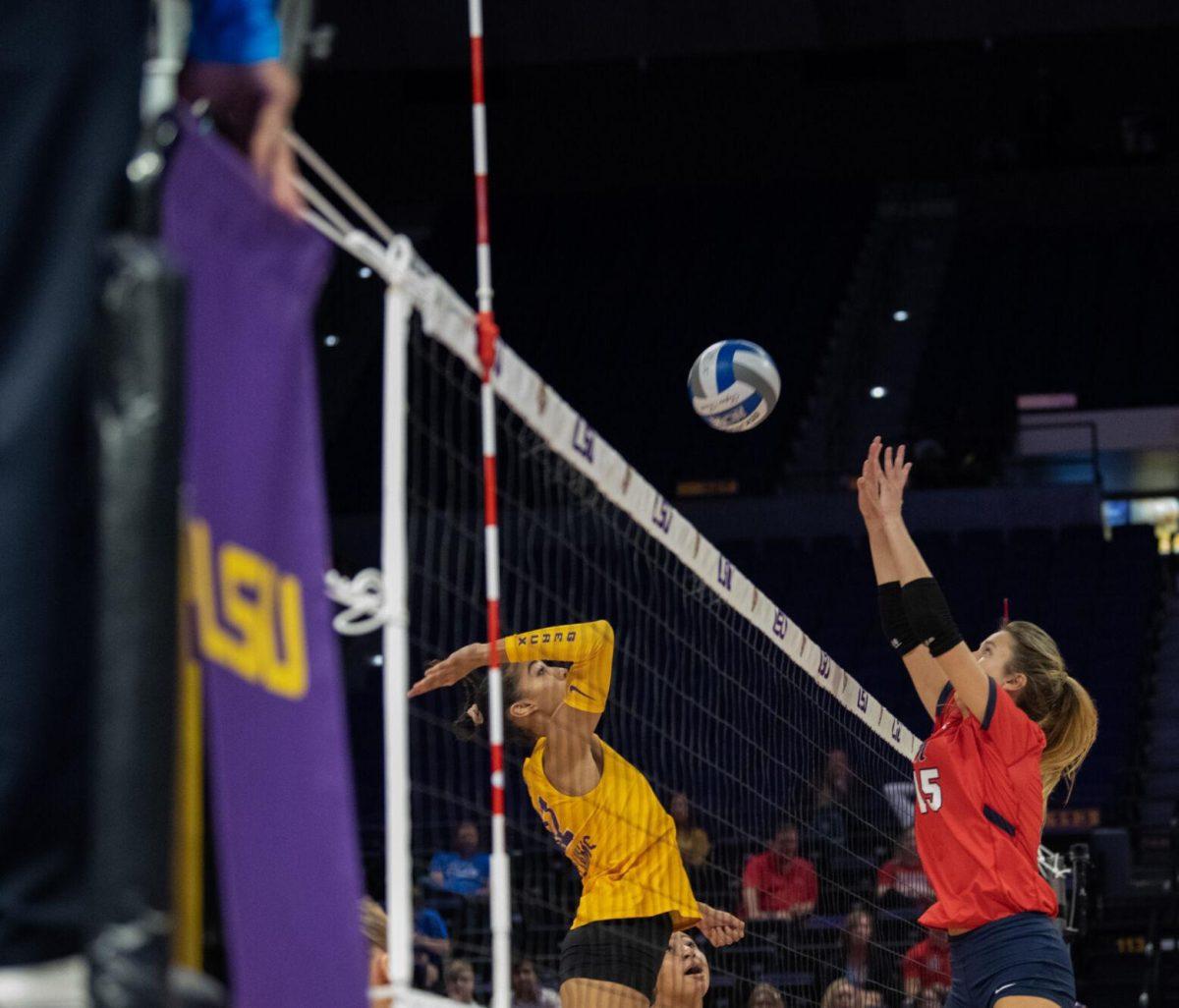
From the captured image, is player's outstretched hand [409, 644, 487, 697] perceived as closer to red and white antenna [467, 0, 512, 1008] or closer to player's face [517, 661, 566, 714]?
player's face [517, 661, 566, 714]

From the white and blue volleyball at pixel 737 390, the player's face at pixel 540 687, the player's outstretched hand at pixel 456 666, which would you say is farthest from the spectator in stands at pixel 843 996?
the player's outstretched hand at pixel 456 666

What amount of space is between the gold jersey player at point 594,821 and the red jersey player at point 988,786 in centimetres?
86

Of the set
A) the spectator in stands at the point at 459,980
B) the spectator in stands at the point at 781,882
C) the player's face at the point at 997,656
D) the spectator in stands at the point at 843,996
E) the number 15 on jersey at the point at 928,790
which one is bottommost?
the spectator in stands at the point at 843,996

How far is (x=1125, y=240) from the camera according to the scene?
22.0 m

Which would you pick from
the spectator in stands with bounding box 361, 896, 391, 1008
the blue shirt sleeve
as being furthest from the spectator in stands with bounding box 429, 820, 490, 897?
the blue shirt sleeve

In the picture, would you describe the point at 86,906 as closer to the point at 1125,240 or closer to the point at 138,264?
the point at 138,264

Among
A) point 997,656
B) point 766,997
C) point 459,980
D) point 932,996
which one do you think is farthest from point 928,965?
point 997,656

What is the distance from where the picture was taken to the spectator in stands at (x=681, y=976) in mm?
5602

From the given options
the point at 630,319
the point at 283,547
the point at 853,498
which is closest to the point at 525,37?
the point at 630,319

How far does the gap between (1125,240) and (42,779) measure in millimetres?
22011

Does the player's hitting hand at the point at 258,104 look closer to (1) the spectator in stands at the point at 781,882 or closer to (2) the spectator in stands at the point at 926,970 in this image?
(2) the spectator in stands at the point at 926,970

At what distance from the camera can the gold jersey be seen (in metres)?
5.32

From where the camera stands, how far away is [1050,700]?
16.8 feet

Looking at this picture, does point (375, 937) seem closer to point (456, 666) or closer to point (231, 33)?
point (456, 666)
